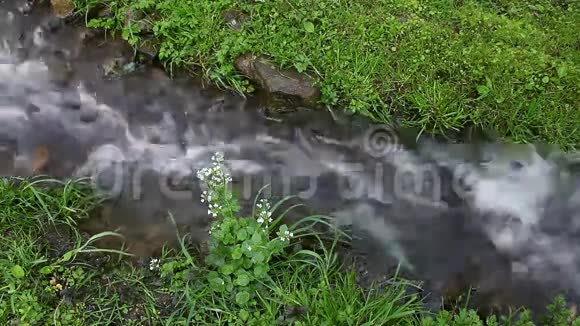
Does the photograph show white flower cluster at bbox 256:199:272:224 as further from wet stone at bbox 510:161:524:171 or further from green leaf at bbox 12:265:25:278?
wet stone at bbox 510:161:524:171

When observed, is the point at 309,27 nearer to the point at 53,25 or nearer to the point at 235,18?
the point at 235,18

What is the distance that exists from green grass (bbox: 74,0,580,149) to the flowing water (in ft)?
0.75

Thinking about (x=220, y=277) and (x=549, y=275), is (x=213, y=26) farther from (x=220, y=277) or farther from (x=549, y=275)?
(x=549, y=275)

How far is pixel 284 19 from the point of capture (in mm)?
4426

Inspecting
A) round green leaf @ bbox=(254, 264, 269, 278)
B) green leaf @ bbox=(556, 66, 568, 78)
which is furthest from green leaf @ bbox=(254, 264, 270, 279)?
green leaf @ bbox=(556, 66, 568, 78)

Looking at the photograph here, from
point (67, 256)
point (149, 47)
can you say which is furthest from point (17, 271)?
point (149, 47)

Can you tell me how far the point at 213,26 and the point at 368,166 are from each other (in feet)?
5.69

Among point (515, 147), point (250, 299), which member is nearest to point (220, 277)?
point (250, 299)

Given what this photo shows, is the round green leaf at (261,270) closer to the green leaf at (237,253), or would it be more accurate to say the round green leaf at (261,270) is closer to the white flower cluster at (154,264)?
the green leaf at (237,253)

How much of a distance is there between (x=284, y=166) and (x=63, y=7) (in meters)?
2.40

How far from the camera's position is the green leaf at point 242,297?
353 cm

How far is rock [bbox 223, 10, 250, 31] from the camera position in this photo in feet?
14.6

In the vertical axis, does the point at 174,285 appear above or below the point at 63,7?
below

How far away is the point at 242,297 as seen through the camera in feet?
11.6
